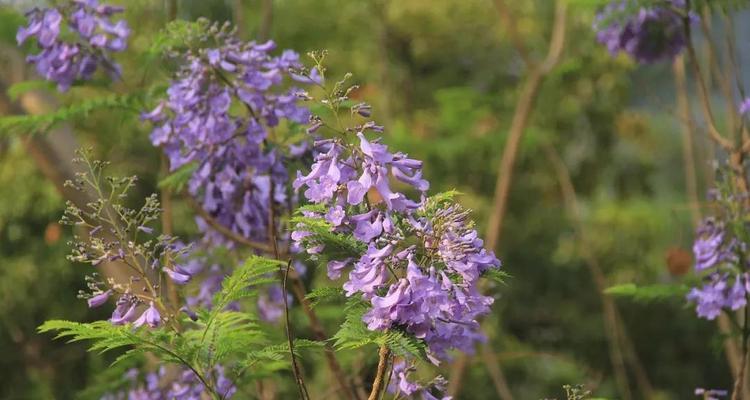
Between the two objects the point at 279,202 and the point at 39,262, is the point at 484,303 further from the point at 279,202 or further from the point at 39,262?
the point at 39,262

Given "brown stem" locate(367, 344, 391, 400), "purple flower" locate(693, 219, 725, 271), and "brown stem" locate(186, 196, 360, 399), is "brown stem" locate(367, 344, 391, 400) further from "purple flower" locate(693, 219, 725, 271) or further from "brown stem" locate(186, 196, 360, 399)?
"purple flower" locate(693, 219, 725, 271)

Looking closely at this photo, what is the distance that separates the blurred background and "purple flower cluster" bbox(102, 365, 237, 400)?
4.08 m

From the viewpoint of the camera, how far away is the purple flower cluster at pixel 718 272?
414 cm

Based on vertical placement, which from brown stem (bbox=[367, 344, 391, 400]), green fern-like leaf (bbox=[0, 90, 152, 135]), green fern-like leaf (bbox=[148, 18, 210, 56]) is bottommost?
brown stem (bbox=[367, 344, 391, 400])

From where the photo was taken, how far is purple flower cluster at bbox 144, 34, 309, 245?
157 inches

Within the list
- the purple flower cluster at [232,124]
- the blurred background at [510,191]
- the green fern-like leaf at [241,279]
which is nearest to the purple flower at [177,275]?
the green fern-like leaf at [241,279]

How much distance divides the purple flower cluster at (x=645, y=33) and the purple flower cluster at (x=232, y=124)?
1863 mm

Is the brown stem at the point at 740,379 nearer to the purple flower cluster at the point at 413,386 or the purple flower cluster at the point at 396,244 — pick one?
the purple flower cluster at the point at 413,386

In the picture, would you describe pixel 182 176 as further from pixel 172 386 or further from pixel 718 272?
pixel 718 272

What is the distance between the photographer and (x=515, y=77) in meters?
11.9

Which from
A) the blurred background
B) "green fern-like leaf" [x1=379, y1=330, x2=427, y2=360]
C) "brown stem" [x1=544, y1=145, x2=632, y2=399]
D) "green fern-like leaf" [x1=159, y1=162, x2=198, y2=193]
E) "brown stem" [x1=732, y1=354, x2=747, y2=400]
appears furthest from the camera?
the blurred background

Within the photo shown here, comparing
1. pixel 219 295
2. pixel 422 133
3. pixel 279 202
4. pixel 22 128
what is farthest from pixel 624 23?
pixel 422 133

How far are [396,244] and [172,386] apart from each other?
2347 millimetres

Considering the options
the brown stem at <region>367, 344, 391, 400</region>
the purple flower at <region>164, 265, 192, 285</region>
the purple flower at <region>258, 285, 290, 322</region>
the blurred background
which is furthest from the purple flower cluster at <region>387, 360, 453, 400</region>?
the blurred background
